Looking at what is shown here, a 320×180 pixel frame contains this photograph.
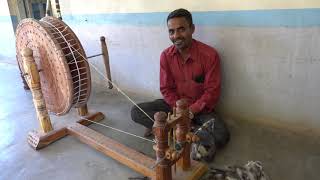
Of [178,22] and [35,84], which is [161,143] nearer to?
[178,22]

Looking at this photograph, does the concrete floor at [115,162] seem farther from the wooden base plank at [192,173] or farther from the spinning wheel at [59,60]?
the spinning wheel at [59,60]

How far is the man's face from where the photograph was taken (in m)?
2.16

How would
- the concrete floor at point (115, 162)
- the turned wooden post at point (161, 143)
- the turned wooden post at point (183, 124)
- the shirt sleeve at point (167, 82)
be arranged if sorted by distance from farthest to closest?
the shirt sleeve at point (167, 82) < the concrete floor at point (115, 162) < the turned wooden post at point (183, 124) < the turned wooden post at point (161, 143)

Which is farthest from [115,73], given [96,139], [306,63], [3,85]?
[306,63]

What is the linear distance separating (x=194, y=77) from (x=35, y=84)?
1.28 metres

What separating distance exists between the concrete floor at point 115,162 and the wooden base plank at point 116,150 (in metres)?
0.08

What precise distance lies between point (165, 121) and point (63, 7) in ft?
10.2

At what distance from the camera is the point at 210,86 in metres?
2.28

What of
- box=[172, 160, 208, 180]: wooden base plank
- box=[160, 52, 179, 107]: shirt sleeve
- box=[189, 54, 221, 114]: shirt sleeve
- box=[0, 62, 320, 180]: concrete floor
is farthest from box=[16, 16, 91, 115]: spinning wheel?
box=[172, 160, 208, 180]: wooden base plank

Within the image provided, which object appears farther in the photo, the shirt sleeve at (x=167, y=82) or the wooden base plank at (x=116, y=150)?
the shirt sleeve at (x=167, y=82)

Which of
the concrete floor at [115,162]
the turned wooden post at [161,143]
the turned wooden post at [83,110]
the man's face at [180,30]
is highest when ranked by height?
the man's face at [180,30]

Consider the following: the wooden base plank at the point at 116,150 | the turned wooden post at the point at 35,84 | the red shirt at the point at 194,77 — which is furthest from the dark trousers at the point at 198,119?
the turned wooden post at the point at 35,84

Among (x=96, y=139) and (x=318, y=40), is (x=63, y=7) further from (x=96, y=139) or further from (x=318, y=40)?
(x=318, y=40)

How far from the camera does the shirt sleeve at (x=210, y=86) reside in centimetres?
225
